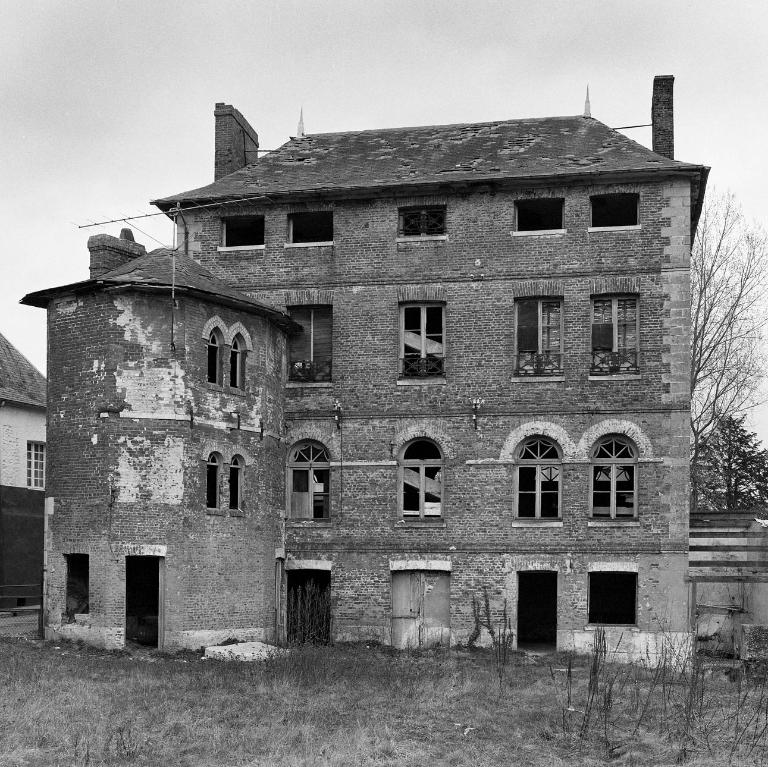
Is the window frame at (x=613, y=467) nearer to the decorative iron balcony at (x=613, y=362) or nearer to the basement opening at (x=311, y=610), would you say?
the decorative iron balcony at (x=613, y=362)

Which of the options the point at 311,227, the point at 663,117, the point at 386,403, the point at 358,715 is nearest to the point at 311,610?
the point at 386,403

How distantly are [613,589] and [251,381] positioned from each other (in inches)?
397

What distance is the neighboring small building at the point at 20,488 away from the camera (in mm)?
33281

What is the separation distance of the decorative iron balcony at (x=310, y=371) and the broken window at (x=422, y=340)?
5.86 ft

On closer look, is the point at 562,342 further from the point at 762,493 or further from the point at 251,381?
the point at 762,493

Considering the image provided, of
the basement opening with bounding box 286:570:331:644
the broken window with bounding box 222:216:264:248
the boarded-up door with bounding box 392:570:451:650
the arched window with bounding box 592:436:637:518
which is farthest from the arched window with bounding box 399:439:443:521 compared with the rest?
the broken window with bounding box 222:216:264:248

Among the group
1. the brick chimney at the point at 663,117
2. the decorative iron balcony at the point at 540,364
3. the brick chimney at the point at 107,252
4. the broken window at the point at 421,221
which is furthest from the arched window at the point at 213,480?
the brick chimney at the point at 663,117

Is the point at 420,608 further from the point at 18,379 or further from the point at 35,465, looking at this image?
the point at 18,379

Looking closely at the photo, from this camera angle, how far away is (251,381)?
995 inches

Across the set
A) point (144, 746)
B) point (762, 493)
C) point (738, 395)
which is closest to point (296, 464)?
point (144, 746)

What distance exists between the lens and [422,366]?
2606 cm

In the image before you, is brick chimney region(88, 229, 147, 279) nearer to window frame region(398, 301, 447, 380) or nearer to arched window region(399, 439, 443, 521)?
window frame region(398, 301, 447, 380)

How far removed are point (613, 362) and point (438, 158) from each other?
21.4 feet

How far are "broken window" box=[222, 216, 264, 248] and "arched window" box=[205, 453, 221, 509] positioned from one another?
556 cm
